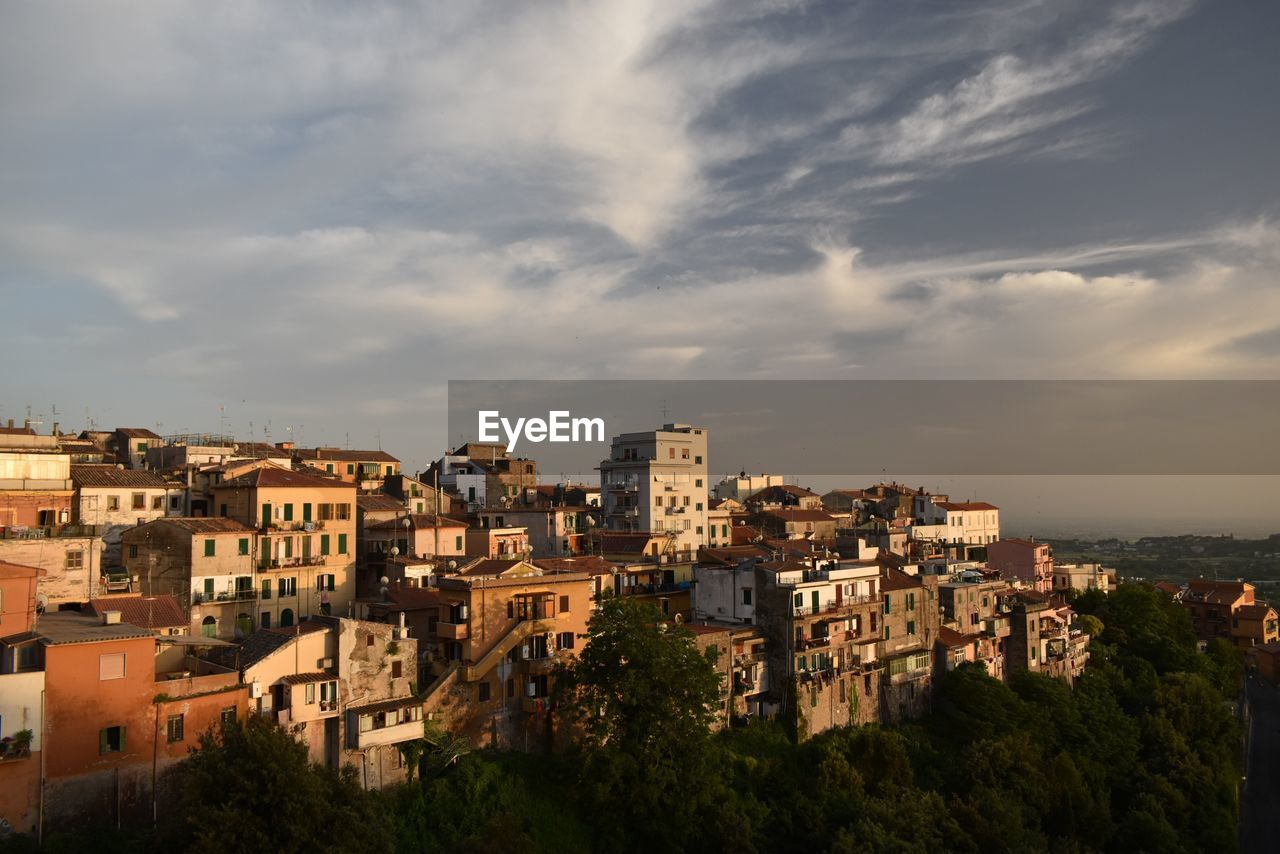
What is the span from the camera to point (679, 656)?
1399 inches

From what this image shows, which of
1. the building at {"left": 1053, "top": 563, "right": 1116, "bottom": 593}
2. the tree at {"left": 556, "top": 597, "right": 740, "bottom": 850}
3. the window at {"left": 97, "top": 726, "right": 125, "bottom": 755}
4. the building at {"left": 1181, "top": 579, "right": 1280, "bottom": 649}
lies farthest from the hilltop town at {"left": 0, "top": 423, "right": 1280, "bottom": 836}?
the building at {"left": 1181, "top": 579, "right": 1280, "bottom": 649}

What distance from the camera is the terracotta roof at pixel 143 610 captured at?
3191 centimetres

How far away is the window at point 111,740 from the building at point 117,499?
17891 mm

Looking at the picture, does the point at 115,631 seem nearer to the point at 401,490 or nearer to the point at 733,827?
the point at 733,827

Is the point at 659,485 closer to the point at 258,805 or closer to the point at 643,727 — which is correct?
the point at 643,727

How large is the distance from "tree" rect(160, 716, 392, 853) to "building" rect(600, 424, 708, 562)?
40.3 m

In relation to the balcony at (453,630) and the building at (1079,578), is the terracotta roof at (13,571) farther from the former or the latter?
the building at (1079,578)

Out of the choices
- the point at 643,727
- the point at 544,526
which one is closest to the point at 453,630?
the point at 643,727

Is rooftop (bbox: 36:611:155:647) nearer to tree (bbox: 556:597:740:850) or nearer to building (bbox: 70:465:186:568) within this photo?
building (bbox: 70:465:186:568)

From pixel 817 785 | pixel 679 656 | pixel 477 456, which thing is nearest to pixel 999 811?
pixel 817 785

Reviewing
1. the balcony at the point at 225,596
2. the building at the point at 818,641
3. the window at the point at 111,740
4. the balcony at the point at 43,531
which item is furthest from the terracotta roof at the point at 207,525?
the building at the point at 818,641

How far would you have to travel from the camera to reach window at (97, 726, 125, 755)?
26.4 metres

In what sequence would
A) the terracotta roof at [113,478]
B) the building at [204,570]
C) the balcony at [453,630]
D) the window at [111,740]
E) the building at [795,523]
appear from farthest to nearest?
the building at [795,523], the terracotta roof at [113,478], the building at [204,570], the balcony at [453,630], the window at [111,740]

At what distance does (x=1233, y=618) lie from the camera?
9050cm
